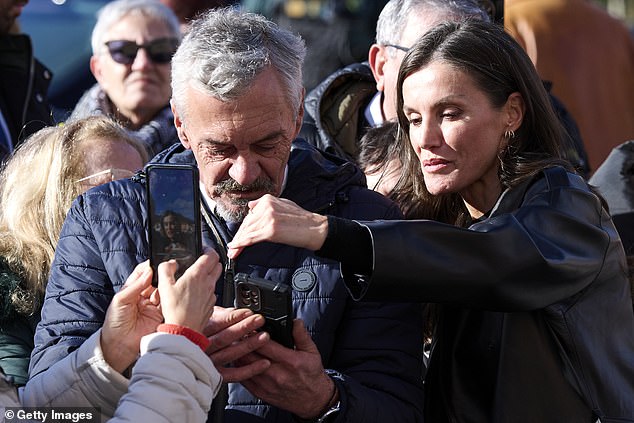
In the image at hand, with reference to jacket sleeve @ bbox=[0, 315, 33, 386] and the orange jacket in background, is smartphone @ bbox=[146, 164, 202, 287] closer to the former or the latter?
jacket sleeve @ bbox=[0, 315, 33, 386]

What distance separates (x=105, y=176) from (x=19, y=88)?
6.15ft

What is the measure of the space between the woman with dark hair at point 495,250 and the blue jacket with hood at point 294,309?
0.57 ft

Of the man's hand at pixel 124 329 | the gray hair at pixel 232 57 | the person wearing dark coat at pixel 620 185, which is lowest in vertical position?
the person wearing dark coat at pixel 620 185

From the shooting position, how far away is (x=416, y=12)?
484cm

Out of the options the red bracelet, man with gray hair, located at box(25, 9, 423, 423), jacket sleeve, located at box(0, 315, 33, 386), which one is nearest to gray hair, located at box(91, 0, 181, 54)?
man with gray hair, located at box(25, 9, 423, 423)

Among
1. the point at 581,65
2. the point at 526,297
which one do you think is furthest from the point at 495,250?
the point at 581,65

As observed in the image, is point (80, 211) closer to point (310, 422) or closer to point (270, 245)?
point (270, 245)

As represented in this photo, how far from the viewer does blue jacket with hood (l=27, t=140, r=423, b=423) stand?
3010mm

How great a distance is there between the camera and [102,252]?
10.2 ft

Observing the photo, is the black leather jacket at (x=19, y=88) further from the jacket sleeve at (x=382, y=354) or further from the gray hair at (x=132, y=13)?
the jacket sleeve at (x=382, y=354)

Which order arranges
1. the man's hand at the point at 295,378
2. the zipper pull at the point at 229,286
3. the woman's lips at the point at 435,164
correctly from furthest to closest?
the woman's lips at the point at 435,164 < the zipper pull at the point at 229,286 < the man's hand at the point at 295,378

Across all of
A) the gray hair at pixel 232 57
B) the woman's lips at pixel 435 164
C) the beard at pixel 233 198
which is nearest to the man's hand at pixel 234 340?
the beard at pixel 233 198

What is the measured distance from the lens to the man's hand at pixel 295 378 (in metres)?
2.82

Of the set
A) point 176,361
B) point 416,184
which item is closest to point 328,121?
point 416,184
